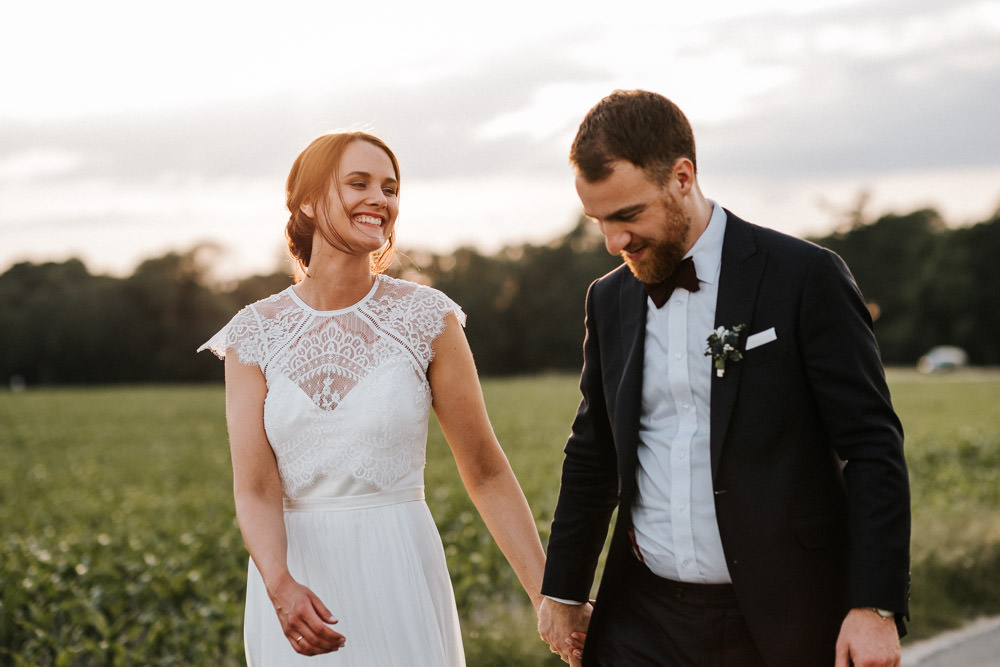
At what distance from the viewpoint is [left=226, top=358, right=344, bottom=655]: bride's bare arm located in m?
2.68

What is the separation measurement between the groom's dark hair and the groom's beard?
0.34 feet

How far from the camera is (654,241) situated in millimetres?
2709

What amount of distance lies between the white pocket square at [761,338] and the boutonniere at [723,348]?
3cm

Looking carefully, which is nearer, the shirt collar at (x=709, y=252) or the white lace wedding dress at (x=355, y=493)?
the shirt collar at (x=709, y=252)

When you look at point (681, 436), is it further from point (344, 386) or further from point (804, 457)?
point (344, 386)

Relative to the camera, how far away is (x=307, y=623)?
267 centimetres

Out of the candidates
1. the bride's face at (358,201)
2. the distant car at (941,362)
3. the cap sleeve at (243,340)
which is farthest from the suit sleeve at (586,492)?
the distant car at (941,362)

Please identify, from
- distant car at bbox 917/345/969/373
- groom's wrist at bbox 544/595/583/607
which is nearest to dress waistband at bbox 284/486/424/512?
groom's wrist at bbox 544/595/583/607

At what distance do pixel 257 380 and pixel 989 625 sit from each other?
5528mm

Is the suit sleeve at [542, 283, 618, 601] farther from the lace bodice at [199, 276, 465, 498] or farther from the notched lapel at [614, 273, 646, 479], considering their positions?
the lace bodice at [199, 276, 465, 498]

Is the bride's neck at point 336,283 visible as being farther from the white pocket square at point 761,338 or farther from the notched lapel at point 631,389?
the white pocket square at point 761,338

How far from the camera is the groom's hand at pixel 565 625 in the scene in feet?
10.4

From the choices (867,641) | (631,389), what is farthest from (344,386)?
(867,641)

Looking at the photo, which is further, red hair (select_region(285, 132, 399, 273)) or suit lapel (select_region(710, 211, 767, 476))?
red hair (select_region(285, 132, 399, 273))
